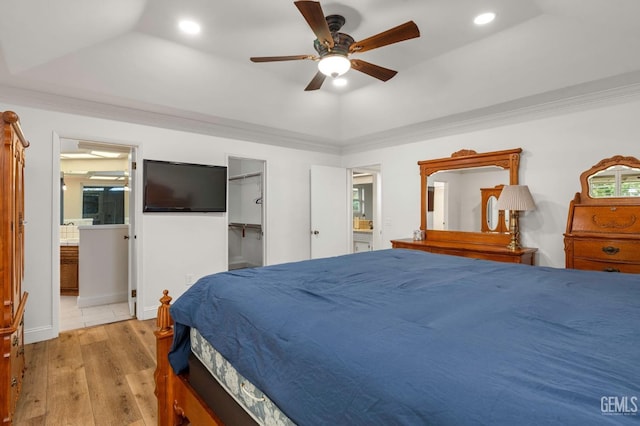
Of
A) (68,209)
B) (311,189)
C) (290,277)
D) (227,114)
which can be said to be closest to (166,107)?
(227,114)

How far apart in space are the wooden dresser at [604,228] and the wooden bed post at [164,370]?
327 centimetres

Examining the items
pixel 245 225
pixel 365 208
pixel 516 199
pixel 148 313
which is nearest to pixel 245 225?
pixel 245 225

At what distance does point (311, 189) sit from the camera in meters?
5.11

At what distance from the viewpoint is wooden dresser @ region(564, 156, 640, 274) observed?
2639 mm

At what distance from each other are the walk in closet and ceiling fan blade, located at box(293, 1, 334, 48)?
432cm

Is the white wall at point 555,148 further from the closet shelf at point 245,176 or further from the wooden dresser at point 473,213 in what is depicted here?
the closet shelf at point 245,176

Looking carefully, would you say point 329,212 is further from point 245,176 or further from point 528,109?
point 528,109

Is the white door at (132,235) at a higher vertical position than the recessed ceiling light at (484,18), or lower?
lower

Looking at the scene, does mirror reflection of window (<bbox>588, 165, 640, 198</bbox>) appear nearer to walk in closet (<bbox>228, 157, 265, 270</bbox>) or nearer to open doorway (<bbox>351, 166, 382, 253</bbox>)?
open doorway (<bbox>351, 166, 382, 253</bbox>)

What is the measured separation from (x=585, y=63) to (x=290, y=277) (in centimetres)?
316

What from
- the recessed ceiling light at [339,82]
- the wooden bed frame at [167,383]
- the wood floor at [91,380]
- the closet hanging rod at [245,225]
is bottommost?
the wood floor at [91,380]

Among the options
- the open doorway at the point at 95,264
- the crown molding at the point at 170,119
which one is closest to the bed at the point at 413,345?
the open doorway at the point at 95,264

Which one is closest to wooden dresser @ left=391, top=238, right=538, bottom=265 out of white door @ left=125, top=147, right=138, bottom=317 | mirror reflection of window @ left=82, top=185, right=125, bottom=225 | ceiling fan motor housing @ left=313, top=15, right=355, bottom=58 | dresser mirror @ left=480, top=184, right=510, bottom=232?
dresser mirror @ left=480, top=184, right=510, bottom=232

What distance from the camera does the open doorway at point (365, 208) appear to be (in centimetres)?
657
